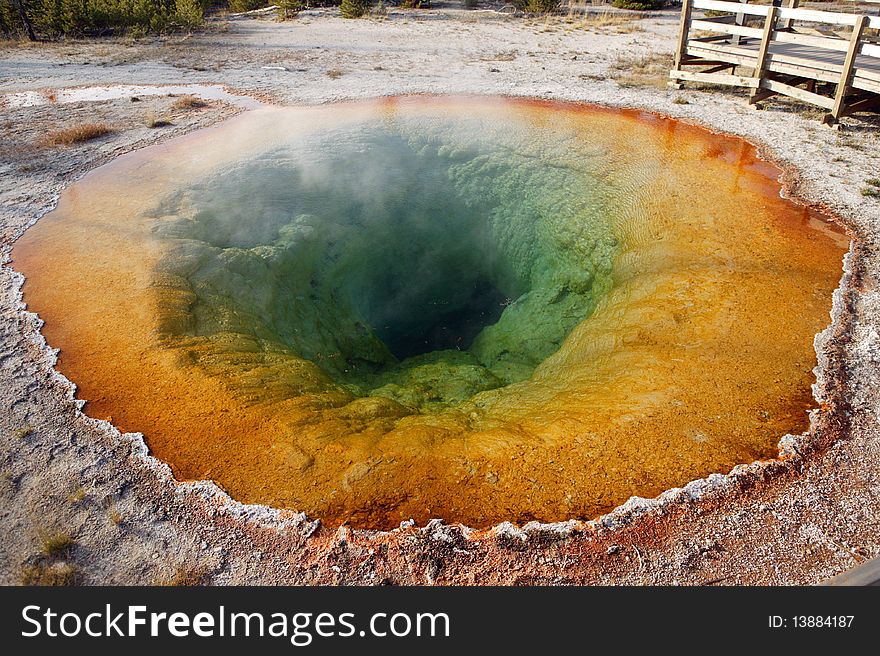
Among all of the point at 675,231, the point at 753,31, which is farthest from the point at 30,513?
the point at 753,31

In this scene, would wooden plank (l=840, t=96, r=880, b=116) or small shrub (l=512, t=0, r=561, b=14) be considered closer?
wooden plank (l=840, t=96, r=880, b=116)

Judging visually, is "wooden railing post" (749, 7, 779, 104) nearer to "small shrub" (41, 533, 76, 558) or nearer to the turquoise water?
the turquoise water

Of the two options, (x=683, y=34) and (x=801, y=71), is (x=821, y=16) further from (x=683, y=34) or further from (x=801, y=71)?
(x=683, y=34)

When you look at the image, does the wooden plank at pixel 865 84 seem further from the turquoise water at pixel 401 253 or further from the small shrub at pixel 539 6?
the small shrub at pixel 539 6

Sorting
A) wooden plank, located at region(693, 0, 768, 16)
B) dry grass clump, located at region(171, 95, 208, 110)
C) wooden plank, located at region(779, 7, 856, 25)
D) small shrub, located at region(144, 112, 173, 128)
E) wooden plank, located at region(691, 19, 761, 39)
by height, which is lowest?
small shrub, located at region(144, 112, 173, 128)

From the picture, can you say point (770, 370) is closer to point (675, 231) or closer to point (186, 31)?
point (675, 231)

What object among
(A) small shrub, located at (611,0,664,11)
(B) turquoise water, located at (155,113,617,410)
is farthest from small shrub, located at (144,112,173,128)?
(A) small shrub, located at (611,0,664,11)

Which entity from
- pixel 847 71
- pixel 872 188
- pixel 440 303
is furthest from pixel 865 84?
pixel 440 303

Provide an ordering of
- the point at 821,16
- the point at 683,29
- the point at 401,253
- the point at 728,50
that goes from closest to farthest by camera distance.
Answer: the point at 401,253 < the point at 821,16 < the point at 728,50 < the point at 683,29
